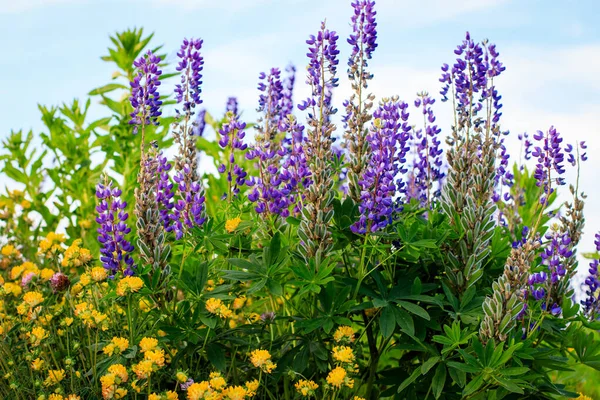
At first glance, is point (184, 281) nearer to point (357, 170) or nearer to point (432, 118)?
point (357, 170)

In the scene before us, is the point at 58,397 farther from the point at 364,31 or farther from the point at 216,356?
the point at 364,31

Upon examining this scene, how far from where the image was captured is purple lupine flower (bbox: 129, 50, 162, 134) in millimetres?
3844

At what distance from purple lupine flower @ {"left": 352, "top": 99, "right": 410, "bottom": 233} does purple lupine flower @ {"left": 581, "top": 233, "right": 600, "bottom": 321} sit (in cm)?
154

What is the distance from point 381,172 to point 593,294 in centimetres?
199

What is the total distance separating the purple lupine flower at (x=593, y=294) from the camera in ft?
14.1

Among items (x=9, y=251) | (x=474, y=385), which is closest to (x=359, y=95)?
Answer: (x=474, y=385)

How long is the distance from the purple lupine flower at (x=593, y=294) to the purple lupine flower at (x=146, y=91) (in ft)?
9.40

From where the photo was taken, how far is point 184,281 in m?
3.39

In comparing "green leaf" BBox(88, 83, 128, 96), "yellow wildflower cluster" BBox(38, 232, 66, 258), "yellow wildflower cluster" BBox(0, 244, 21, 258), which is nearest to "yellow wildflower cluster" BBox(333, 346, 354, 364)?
"yellow wildflower cluster" BBox(38, 232, 66, 258)

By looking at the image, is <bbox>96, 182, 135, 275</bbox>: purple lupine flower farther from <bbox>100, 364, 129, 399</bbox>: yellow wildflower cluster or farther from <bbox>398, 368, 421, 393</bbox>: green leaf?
<bbox>398, 368, 421, 393</bbox>: green leaf

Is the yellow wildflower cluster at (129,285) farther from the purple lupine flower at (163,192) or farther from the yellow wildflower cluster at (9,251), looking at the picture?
the yellow wildflower cluster at (9,251)

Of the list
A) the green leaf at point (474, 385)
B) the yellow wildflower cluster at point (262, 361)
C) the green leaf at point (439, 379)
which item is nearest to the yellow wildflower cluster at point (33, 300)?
the yellow wildflower cluster at point (262, 361)

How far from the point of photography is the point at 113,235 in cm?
380

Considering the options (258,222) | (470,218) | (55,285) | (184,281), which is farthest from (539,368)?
(55,285)
